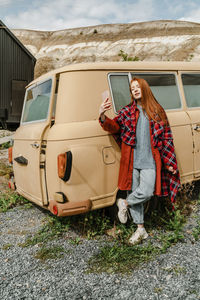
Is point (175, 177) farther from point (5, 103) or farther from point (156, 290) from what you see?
point (5, 103)

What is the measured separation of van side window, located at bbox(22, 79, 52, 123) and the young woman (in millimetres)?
988

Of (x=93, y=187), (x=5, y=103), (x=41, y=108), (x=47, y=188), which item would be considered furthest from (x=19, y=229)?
(x=5, y=103)

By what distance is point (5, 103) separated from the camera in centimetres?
1694

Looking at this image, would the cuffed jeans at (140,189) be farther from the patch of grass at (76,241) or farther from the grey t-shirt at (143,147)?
the patch of grass at (76,241)

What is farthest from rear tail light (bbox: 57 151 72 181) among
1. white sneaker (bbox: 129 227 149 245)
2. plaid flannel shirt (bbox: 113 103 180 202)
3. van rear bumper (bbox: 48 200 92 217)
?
white sneaker (bbox: 129 227 149 245)

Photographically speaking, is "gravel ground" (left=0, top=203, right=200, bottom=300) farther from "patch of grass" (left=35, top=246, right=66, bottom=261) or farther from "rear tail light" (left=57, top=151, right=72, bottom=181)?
"rear tail light" (left=57, top=151, right=72, bottom=181)

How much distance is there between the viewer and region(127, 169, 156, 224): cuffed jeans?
3.05 metres

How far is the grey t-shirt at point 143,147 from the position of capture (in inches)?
121

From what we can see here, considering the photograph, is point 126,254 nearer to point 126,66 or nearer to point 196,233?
point 196,233

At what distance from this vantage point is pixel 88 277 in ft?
8.63

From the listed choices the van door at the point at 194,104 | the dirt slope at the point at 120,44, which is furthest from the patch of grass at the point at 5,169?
the dirt slope at the point at 120,44

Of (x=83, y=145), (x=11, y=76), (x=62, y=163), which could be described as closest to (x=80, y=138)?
(x=83, y=145)

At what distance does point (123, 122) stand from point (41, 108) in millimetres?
1206

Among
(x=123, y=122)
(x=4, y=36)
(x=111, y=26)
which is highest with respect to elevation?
(x=111, y=26)
